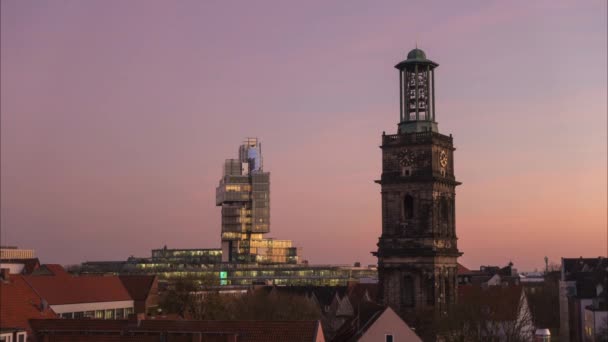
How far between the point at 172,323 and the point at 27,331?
31.6 ft

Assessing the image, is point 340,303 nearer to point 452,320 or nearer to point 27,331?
point 452,320

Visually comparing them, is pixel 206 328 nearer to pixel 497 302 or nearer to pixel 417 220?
pixel 417 220

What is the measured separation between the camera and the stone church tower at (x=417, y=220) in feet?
306

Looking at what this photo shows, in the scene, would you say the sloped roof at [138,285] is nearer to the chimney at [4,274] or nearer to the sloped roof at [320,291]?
the sloped roof at [320,291]

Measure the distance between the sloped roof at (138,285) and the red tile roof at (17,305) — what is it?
4978 cm

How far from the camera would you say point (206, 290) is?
5354 inches

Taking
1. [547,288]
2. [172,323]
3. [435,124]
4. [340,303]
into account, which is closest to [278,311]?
[340,303]

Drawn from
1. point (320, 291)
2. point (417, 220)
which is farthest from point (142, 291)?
point (320, 291)

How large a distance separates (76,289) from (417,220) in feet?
128

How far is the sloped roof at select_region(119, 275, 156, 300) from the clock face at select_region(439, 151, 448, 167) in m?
45.3

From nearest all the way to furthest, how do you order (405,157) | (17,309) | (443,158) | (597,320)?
1. (17,309)
2. (405,157)
3. (443,158)
4. (597,320)

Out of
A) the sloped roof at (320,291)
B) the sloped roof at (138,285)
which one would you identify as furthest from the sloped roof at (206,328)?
the sloped roof at (320,291)

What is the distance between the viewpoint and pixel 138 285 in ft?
405

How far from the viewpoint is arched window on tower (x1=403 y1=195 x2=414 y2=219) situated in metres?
95.1
